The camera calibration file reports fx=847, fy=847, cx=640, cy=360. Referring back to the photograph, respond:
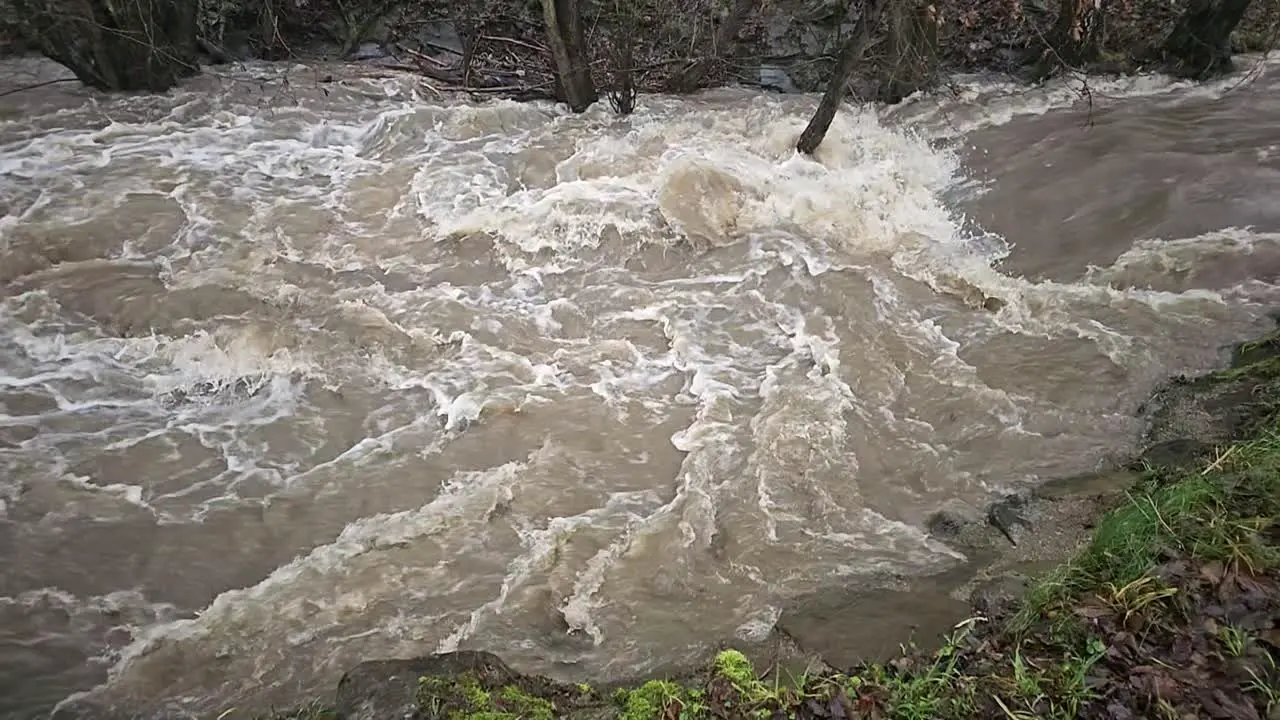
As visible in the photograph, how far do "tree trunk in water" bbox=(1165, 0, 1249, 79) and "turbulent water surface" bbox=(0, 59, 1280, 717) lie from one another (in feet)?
1.21

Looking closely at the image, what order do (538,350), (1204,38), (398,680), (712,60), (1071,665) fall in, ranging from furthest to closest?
(712,60) < (1204,38) < (538,350) < (398,680) < (1071,665)

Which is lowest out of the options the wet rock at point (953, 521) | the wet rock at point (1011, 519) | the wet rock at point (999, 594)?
the wet rock at point (953, 521)

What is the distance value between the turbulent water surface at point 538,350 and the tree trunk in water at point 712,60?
2.35 feet

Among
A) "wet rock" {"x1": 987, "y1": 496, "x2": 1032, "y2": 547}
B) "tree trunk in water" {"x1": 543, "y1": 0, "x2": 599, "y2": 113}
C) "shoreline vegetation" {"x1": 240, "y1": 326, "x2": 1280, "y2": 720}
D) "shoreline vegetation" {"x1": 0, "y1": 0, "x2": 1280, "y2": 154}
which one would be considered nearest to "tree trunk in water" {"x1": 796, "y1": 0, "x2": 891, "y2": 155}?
"shoreline vegetation" {"x1": 0, "y1": 0, "x2": 1280, "y2": 154}

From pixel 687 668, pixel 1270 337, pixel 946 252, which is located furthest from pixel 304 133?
pixel 1270 337

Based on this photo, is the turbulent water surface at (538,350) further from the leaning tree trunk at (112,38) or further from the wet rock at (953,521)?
the leaning tree trunk at (112,38)

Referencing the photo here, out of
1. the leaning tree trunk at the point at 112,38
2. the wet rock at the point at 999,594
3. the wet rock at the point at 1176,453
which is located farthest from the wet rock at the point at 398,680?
the leaning tree trunk at the point at 112,38

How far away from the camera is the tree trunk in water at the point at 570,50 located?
9.27 meters

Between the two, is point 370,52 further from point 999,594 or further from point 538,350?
point 999,594

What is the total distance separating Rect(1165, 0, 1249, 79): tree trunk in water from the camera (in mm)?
9898

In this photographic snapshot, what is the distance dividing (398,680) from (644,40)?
9.47 m

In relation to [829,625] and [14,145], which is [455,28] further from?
[829,625]

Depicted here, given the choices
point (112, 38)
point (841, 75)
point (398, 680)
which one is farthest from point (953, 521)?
point (112, 38)

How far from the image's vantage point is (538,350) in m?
6.49
